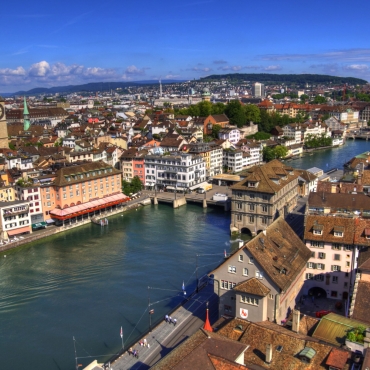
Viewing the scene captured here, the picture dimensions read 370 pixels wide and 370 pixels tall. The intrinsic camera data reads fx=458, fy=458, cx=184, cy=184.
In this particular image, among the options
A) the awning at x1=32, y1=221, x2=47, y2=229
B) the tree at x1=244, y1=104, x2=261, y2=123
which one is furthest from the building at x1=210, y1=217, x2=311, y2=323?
the tree at x1=244, y1=104, x2=261, y2=123

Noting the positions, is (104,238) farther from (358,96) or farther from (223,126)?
(358,96)

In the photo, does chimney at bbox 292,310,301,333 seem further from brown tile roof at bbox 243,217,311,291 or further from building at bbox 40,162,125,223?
building at bbox 40,162,125,223

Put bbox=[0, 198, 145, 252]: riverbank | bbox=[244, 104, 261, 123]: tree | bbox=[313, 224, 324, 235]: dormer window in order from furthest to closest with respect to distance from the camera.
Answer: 1. bbox=[244, 104, 261, 123]: tree
2. bbox=[0, 198, 145, 252]: riverbank
3. bbox=[313, 224, 324, 235]: dormer window

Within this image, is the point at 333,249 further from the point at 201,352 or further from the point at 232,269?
the point at 201,352

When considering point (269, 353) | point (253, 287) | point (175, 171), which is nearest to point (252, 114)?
point (175, 171)

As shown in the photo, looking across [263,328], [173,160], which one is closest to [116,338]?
[263,328]

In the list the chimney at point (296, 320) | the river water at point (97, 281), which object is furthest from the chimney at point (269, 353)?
the river water at point (97, 281)

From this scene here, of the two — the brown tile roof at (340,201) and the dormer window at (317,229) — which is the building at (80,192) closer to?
the brown tile roof at (340,201)

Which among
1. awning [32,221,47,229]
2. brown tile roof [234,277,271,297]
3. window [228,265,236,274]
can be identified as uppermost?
window [228,265,236,274]
